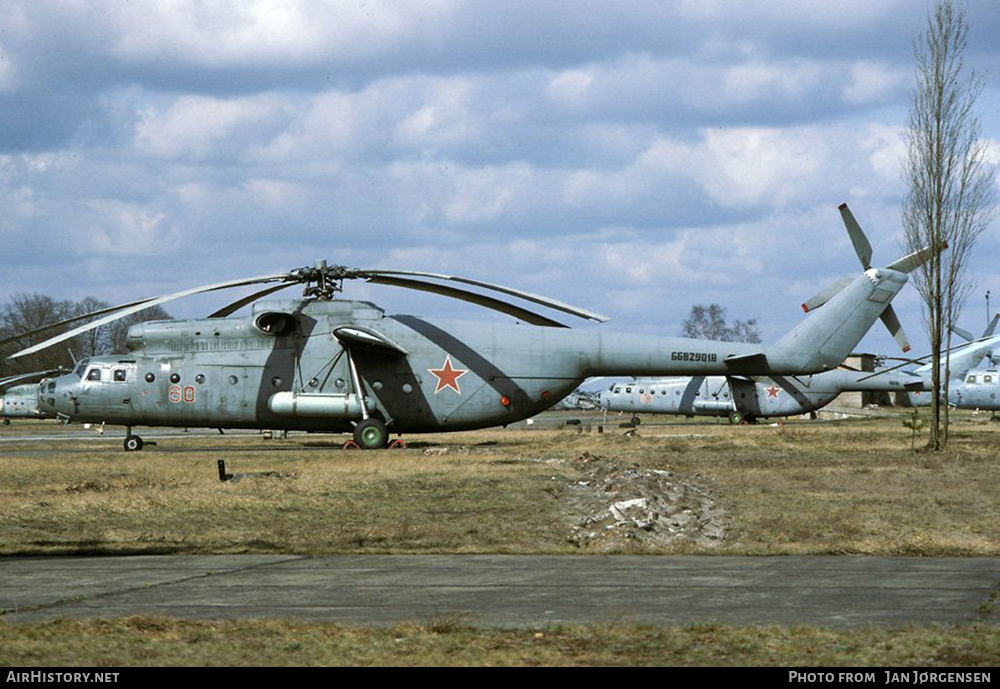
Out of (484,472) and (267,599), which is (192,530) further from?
(484,472)

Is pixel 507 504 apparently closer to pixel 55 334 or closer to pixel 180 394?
pixel 180 394

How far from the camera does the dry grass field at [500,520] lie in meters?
8.45

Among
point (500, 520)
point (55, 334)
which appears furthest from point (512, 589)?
point (55, 334)

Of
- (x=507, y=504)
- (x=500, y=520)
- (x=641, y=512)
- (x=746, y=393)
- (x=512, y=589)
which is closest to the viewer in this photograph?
(x=512, y=589)

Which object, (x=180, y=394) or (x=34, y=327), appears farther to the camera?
(x=34, y=327)

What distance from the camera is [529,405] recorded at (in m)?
34.3

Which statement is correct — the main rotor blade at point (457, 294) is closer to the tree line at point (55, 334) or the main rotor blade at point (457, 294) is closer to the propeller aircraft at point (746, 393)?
the propeller aircraft at point (746, 393)

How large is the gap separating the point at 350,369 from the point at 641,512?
55.2 ft

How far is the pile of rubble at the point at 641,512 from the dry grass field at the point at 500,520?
57 millimetres

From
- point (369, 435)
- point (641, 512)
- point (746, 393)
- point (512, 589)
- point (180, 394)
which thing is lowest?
point (512, 589)

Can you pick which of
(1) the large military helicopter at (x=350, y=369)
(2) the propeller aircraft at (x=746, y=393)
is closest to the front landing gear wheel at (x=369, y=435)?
(1) the large military helicopter at (x=350, y=369)

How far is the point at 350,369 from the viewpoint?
33.4 m
